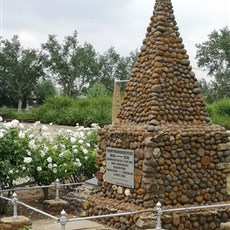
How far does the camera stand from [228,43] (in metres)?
49.6

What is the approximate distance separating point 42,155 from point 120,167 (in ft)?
10.2

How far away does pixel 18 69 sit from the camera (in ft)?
198

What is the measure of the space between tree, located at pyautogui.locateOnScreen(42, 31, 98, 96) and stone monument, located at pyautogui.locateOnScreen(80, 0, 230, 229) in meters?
52.5

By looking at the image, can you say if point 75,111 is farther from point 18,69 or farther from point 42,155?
point 18,69

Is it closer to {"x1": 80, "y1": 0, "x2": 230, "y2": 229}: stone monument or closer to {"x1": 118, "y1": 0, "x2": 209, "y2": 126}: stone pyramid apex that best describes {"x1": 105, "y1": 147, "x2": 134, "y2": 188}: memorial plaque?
{"x1": 80, "y1": 0, "x2": 230, "y2": 229}: stone monument

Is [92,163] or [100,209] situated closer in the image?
[100,209]

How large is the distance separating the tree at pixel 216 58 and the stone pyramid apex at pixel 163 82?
134 feet

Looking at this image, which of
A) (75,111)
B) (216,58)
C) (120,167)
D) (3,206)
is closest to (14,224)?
(3,206)

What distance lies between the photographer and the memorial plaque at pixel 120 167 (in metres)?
8.33

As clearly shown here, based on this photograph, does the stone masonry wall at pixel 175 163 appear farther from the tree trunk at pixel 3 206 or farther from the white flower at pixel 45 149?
the white flower at pixel 45 149

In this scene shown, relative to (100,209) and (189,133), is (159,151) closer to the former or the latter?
(189,133)

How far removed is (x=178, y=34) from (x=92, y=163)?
4.66 meters

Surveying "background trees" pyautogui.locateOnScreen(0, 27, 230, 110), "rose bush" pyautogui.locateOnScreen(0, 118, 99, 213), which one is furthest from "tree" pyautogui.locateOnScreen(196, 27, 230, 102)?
"rose bush" pyautogui.locateOnScreen(0, 118, 99, 213)

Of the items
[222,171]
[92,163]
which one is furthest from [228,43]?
[222,171]
